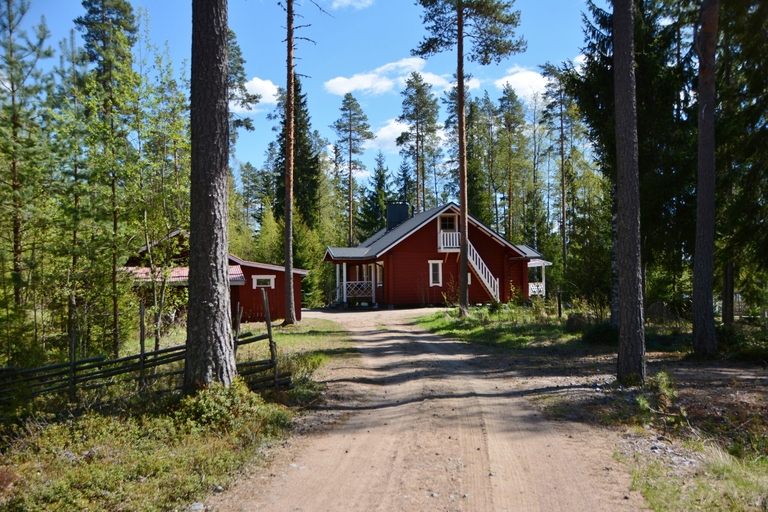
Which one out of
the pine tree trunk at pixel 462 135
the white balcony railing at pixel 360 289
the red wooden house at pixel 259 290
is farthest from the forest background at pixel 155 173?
the white balcony railing at pixel 360 289

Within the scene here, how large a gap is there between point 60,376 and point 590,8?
15720mm

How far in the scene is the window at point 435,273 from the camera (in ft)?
96.7

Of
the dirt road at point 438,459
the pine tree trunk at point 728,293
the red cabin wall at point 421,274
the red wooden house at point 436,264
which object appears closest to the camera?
the dirt road at point 438,459

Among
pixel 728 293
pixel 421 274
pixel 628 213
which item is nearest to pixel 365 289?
pixel 421 274

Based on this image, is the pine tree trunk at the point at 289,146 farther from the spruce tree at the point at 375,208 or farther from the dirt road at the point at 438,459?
the spruce tree at the point at 375,208

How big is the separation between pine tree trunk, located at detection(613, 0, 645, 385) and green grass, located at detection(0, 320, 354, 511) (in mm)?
4955

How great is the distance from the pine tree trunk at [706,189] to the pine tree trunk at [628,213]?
14.9 feet

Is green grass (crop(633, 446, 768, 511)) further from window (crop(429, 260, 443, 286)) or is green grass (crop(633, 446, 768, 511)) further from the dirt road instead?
window (crop(429, 260, 443, 286))

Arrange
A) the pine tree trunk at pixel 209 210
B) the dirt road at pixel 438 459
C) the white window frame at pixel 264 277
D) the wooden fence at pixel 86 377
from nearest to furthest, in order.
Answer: the dirt road at pixel 438 459 → the pine tree trunk at pixel 209 210 → the wooden fence at pixel 86 377 → the white window frame at pixel 264 277

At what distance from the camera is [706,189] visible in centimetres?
1171

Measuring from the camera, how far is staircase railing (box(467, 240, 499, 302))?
91.5 feet

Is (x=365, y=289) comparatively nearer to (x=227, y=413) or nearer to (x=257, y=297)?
(x=257, y=297)

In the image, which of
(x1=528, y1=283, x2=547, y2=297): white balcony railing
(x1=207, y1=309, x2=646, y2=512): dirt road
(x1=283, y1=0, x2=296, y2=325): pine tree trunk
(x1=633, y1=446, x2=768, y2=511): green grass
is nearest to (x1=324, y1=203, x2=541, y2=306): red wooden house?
(x1=528, y1=283, x2=547, y2=297): white balcony railing

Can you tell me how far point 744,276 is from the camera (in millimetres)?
18328
